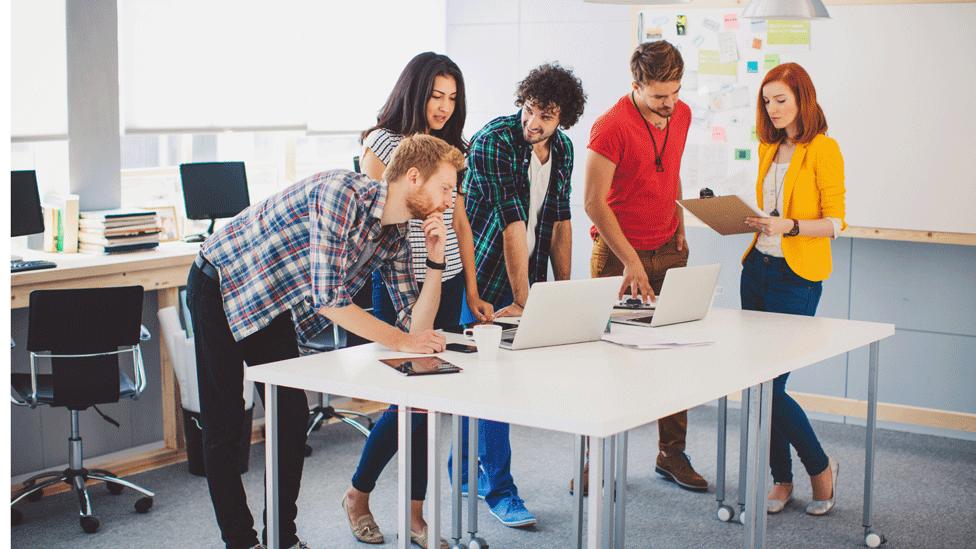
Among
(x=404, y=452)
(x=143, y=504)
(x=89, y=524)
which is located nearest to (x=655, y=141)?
(x=404, y=452)

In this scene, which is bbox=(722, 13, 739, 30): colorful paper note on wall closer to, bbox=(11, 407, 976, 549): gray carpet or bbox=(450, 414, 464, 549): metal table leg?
bbox=(11, 407, 976, 549): gray carpet

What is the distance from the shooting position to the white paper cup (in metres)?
2.66

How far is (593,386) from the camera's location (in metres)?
2.39

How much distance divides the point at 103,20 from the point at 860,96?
3.28 meters

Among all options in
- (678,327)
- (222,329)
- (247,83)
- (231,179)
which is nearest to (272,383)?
(222,329)

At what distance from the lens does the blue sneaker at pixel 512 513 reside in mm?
3623

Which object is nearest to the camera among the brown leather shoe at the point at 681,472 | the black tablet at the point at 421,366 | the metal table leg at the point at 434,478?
the metal table leg at the point at 434,478

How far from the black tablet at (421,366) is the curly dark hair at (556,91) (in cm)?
103

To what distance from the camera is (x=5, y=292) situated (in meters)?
1.17

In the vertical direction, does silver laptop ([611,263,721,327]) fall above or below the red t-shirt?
below

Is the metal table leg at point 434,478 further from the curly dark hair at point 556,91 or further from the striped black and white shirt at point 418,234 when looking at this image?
the curly dark hair at point 556,91

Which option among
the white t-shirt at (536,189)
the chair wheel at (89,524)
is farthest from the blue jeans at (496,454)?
the chair wheel at (89,524)

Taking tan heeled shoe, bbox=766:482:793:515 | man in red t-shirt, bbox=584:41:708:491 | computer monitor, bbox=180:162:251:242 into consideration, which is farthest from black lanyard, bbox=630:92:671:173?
computer monitor, bbox=180:162:251:242

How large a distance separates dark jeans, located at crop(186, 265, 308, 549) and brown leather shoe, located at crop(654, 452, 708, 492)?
5.50 feet
